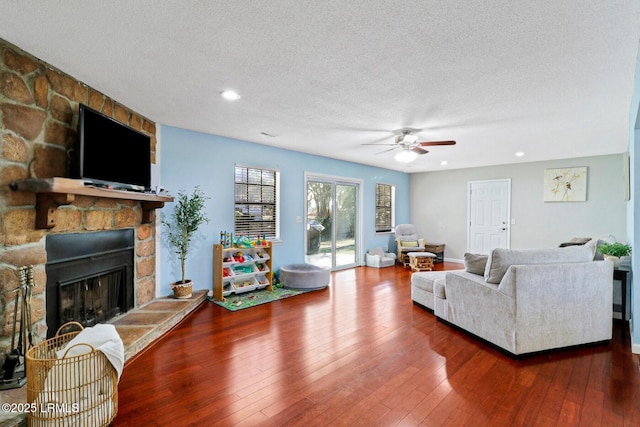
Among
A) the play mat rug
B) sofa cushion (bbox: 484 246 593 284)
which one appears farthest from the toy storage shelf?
sofa cushion (bbox: 484 246 593 284)

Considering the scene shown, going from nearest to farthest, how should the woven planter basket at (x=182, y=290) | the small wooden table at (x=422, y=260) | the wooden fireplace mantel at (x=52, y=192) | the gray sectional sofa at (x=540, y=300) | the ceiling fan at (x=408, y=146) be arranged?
1. the wooden fireplace mantel at (x=52, y=192)
2. the gray sectional sofa at (x=540, y=300)
3. the woven planter basket at (x=182, y=290)
4. the ceiling fan at (x=408, y=146)
5. the small wooden table at (x=422, y=260)

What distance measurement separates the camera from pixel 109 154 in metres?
2.74

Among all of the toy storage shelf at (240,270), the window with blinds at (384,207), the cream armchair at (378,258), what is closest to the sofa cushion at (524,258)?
the toy storage shelf at (240,270)

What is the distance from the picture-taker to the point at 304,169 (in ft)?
18.6

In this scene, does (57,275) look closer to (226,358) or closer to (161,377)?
(161,377)

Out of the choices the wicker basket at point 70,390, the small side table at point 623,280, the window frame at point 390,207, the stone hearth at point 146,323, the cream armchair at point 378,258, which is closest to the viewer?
the wicker basket at point 70,390

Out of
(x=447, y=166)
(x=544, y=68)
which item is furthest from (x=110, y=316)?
(x=447, y=166)

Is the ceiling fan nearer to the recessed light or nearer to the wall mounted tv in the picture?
the recessed light

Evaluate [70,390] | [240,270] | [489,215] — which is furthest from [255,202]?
[489,215]

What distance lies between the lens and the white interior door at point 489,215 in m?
6.92

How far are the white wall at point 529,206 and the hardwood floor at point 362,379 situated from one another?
3261mm

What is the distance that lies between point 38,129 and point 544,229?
8140 mm

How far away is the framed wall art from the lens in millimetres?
5977

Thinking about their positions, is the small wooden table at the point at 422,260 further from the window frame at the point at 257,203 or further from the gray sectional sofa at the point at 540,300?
the gray sectional sofa at the point at 540,300
